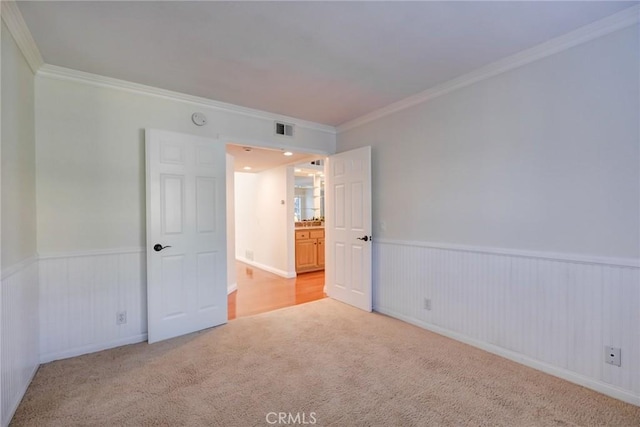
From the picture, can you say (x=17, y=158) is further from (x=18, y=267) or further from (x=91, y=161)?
(x=18, y=267)

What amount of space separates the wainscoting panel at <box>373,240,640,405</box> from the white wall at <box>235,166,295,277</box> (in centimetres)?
292

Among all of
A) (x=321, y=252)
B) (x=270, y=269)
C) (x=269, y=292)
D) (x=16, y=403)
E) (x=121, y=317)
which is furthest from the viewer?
(x=321, y=252)

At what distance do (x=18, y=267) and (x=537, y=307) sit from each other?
3831 millimetres

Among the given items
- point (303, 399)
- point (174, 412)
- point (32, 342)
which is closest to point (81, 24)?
point (32, 342)

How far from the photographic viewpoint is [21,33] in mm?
2016

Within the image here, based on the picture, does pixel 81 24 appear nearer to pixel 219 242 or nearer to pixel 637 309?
pixel 219 242

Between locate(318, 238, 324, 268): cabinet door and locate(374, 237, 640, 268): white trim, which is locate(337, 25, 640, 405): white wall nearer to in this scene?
locate(374, 237, 640, 268): white trim

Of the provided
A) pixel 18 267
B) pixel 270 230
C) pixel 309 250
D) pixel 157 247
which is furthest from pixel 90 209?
pixel 309 250

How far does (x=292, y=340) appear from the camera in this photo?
294 centimetres

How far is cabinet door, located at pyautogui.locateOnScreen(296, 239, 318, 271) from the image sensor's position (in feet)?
Answer: 19.7

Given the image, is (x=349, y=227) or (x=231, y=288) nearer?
(x=349, y=227)

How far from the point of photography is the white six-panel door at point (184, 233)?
291 centimetres

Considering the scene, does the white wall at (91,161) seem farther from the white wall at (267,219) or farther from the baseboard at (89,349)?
the white wall at (267,219)

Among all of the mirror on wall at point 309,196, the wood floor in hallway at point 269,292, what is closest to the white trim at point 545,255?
the wood floor in hallway at point 269,292
